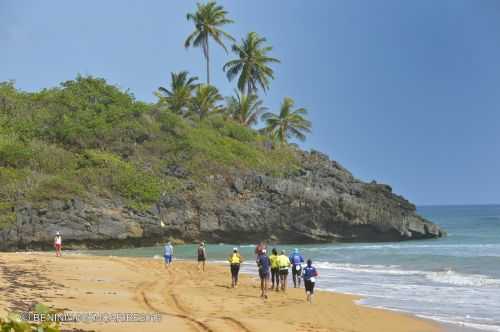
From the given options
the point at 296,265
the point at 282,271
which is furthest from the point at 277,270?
the point at 296,265

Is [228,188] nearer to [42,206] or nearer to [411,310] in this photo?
[42,206]

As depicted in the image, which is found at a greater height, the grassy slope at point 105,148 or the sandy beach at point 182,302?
the grassy slope at point 105,148

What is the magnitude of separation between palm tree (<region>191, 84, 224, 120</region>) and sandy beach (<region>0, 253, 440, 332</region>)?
39.7 metres

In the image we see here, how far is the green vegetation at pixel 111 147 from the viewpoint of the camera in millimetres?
43562

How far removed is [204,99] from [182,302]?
4658 centimetres

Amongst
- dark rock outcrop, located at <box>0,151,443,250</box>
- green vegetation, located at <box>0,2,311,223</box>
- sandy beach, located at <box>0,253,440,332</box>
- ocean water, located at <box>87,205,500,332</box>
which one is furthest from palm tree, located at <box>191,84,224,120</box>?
sandy beach, located at <box>0,253,440,332</box>

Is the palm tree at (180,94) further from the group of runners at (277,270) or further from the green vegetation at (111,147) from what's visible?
the group of runners at (277,270)

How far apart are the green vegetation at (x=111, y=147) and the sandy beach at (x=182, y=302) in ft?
70.4

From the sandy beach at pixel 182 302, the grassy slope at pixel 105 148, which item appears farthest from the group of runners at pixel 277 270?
the grassy slope at pixel 105 148

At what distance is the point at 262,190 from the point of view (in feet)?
163

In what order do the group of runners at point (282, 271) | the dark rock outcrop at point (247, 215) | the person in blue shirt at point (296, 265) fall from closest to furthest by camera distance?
the group of runners at point (282, 271) → the person in blue shirt at point (296, 265) → the dark rock outcrop at point (247, 215)

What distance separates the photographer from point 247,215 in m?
47.9

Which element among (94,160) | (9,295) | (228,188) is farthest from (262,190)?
(9,295)

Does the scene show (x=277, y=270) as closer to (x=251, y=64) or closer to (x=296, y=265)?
(x=296, y=265)
